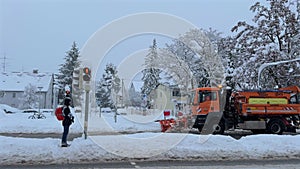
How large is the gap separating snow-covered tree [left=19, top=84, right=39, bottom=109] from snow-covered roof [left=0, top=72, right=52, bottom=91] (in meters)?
2.53

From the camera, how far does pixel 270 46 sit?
27.8 meters

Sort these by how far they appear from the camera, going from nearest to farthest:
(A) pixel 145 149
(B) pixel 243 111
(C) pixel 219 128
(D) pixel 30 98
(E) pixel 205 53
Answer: (A) pixel 145 149 < (C) pixel 219 128 < (B) pixel 243 111 < (E) pixel 205 53 < (D) pixel 30 98

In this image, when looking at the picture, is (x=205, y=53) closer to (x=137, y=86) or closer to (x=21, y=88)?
(x=137, y=86)

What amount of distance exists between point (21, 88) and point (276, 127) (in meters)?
60.9

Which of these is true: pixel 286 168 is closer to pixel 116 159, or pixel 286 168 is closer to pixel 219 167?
pixel 219 167

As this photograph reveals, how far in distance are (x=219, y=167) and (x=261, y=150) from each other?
2538 millimetres

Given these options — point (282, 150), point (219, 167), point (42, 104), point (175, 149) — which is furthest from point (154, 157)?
point (42, 104)

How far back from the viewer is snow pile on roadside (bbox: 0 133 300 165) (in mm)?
9266

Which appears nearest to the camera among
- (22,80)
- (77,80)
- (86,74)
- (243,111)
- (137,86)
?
(86,74)

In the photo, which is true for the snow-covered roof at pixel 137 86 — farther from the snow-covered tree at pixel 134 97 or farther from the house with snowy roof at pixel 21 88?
the house with snowy roof at pixel 21 88

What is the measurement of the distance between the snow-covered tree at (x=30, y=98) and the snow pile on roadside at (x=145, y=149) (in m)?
56.6

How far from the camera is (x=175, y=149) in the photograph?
10.0 metres

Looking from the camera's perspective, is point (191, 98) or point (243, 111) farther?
point (191, 98)

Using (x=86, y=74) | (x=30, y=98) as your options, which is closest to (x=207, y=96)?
(x=86, y=74)
